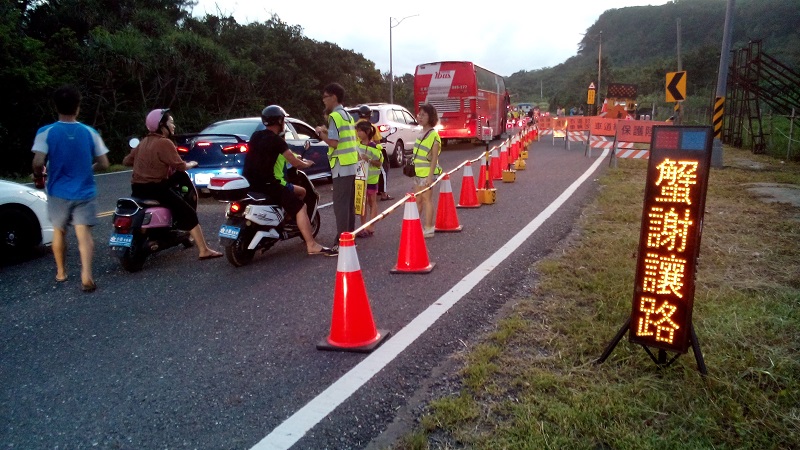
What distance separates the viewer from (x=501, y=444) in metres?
2.97

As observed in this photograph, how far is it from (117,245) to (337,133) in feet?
8.69

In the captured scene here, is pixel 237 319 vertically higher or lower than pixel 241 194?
lower

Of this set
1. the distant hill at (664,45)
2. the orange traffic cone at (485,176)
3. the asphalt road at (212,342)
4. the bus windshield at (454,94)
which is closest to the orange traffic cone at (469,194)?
the orange traffic cone at (485,176)

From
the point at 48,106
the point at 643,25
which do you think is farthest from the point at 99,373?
the point at 643,25

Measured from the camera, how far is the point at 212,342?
14.7 feet

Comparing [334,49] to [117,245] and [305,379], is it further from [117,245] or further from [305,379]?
[305,379]

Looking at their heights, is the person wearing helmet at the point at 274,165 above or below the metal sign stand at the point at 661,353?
above

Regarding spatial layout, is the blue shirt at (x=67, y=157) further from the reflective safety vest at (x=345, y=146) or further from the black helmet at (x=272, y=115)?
the reflective safety vest at (x=345, y=146)

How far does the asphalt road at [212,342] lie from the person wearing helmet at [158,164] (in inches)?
27.3

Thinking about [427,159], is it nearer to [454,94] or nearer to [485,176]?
[485,176]

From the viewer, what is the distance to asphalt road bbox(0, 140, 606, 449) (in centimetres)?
332

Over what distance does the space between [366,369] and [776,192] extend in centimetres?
1044

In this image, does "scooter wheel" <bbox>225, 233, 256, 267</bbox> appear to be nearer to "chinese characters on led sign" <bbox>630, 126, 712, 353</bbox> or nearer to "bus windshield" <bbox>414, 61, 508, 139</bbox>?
"chinese characters on led sign" <bbox>630, 126, 712, 353</bbox>

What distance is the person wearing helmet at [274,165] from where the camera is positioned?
6652 mm
